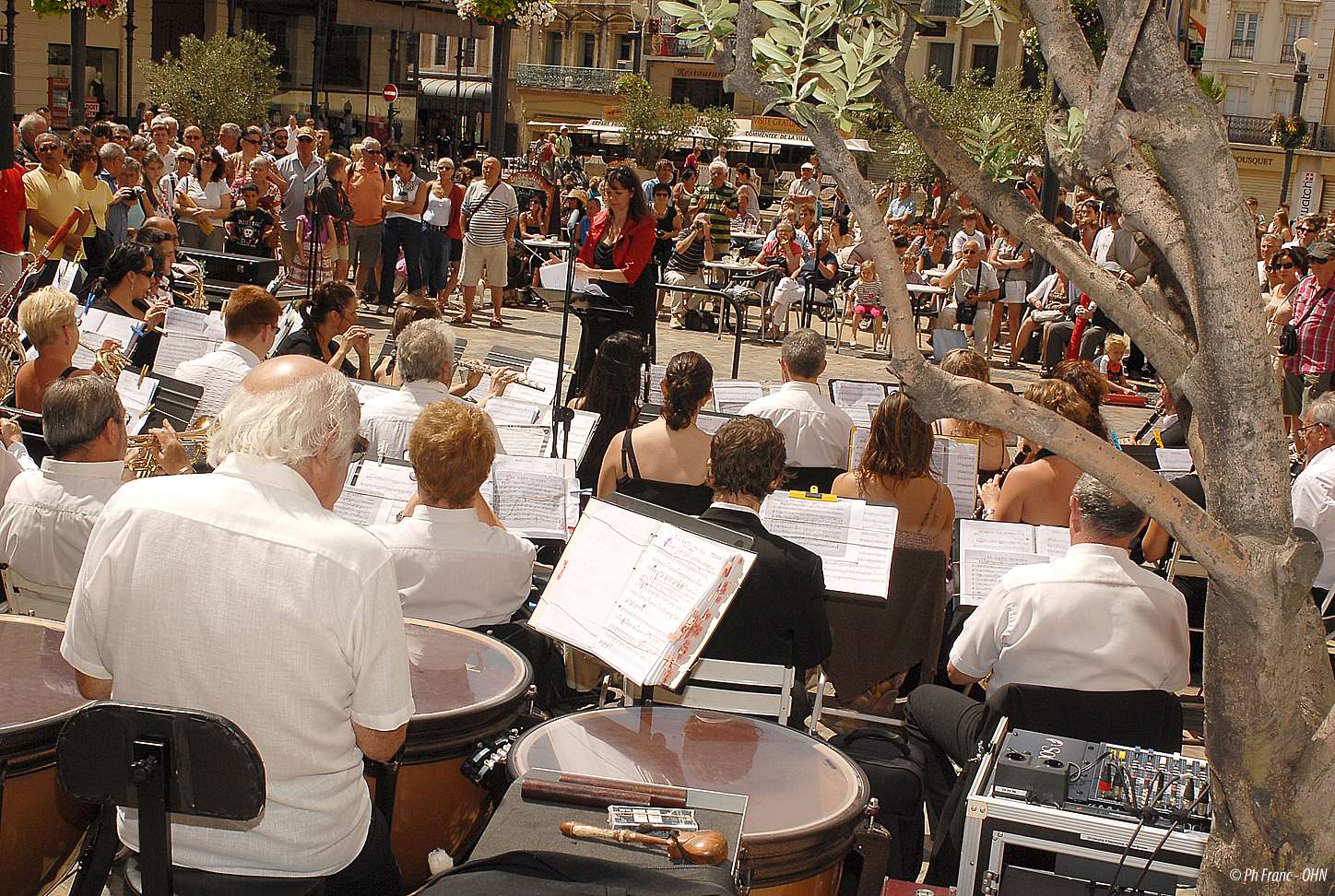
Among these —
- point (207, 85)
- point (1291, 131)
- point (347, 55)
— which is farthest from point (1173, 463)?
point (347, 55)

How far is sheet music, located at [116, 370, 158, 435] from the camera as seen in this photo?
5.38 m

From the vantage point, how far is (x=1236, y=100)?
57906 millimetres

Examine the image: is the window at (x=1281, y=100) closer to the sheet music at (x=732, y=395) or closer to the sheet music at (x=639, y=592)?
the sheet music at (x=732, y=395)

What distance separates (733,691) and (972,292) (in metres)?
10.7

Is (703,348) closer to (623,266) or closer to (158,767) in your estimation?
(623,266)

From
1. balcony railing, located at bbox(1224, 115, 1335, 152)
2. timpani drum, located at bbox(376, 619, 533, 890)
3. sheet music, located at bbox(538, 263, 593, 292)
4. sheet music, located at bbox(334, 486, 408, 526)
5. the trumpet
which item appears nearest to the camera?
timpani drum, located at bbox(376, 619, 533, 890)

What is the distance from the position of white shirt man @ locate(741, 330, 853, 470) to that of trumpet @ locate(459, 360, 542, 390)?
1.10 m

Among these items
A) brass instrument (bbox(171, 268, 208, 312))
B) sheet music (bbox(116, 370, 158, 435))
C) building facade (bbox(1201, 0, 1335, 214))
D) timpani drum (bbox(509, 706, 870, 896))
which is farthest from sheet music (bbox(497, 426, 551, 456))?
building facade (bbox(1201, 0, 1335, 214))

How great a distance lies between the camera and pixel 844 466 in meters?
6.48

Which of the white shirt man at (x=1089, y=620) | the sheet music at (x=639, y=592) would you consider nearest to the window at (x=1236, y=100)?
the white shirt man at (x=1089, y=620)

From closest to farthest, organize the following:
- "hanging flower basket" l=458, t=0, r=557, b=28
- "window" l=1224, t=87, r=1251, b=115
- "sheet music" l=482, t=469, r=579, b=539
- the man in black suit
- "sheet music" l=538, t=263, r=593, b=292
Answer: the man in black suit
"sheet music" l=482, t=469, r=579, b=539
"sheet music" l=538, t=263, r=593, b=292
"hanging flower basket" l=458, t=0, r=557, b=28
"window" l=1224, t=87, r=1251, b=115

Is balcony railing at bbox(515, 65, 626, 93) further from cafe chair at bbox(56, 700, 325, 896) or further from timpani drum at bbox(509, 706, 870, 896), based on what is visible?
cafe chair at bbox(56, 700, 325, 896)

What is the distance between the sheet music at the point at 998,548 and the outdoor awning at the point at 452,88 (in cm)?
5337

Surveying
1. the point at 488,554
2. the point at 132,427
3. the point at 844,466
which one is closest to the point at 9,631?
the point at 488,554
